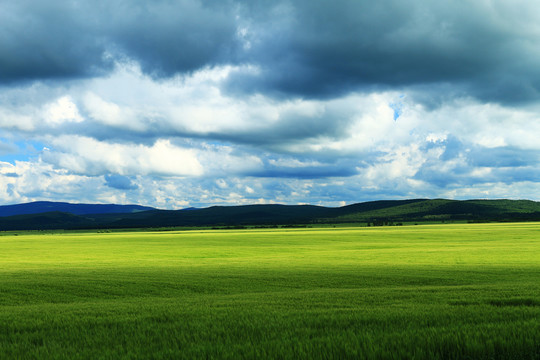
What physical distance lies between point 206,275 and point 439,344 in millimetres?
19171

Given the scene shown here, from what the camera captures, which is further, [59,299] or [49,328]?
[59,299]

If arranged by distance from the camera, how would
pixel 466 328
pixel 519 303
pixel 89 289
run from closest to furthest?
pixel 466 328
pixel 519 303
pixel 89 289

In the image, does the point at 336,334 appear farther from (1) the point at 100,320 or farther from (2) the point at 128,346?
(1) the point at 100,320

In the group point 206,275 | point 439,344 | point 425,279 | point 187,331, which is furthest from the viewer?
point 206,275

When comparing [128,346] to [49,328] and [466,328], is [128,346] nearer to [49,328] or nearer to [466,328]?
[49,328]

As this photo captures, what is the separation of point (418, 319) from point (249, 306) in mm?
4766

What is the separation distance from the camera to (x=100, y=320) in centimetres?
970

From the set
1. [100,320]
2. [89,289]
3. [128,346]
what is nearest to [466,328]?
[128,346]

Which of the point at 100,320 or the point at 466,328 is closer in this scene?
the point at 466,328

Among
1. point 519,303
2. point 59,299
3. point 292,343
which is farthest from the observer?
point 59,299

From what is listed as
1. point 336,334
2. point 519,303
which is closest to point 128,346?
point 336,334

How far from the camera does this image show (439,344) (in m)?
6.29

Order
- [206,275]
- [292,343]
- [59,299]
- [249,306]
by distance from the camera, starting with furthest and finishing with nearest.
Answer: [206,275], [59,299], [249,306], [292,343]

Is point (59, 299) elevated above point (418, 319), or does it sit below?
below
